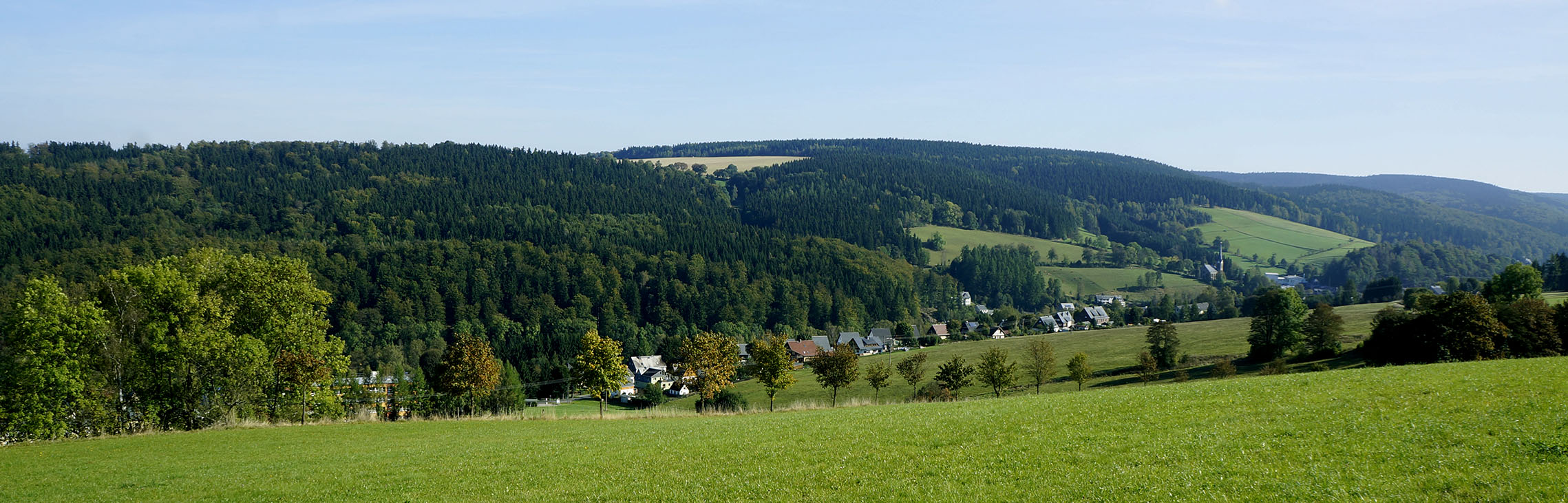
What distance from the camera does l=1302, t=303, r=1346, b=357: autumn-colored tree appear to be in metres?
59.4

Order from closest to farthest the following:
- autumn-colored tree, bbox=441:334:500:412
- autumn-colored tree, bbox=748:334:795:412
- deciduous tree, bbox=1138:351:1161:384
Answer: autumn-colored tree, bbox=441:334:500:412
autumn-colored tree, bbox=748:334:795:412
deciduous tree, bbox=1138:351:1161:384

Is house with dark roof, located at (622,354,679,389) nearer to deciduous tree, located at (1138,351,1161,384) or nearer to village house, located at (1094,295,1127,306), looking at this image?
deciduous tree, located at (1138,351,1161,384)

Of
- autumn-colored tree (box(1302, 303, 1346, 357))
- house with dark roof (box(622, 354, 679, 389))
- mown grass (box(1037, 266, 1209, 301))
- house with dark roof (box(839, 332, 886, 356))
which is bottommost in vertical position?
house with dark roof (box(622, 354, 679, 389))

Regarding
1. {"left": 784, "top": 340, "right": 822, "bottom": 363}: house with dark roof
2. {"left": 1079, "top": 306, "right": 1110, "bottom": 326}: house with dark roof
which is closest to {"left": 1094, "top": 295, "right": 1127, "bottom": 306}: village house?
{"left": 1079, "top": 306, "right": 1110, "bottom": 326}: house with dark roof

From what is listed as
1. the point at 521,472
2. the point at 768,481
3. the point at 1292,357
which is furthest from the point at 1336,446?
the point at 1292,357

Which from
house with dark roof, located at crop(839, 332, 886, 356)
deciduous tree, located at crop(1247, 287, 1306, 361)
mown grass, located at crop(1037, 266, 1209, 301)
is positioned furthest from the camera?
mown grass, located at crop(1037, 266, 1209, 301)

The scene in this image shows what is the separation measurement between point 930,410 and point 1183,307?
118663 millimetres

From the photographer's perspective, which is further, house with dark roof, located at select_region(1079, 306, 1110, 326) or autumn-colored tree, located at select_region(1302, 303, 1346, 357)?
house with dark roof, located at select_region(1079, 306, 1110, 326)

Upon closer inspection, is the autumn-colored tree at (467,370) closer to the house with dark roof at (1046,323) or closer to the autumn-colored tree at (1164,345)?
the autumn-colored tree at (1164,345)

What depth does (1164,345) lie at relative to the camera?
69500mm

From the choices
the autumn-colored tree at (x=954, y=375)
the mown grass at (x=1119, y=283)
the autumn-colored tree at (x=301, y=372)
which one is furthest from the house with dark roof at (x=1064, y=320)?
the autumn-colored tree at (x=301, y=372)

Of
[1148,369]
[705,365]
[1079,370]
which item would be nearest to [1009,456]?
[705,365]

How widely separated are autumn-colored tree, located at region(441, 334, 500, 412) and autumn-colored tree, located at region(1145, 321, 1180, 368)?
160 ft

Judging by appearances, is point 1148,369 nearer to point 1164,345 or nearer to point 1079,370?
point 1079,370
